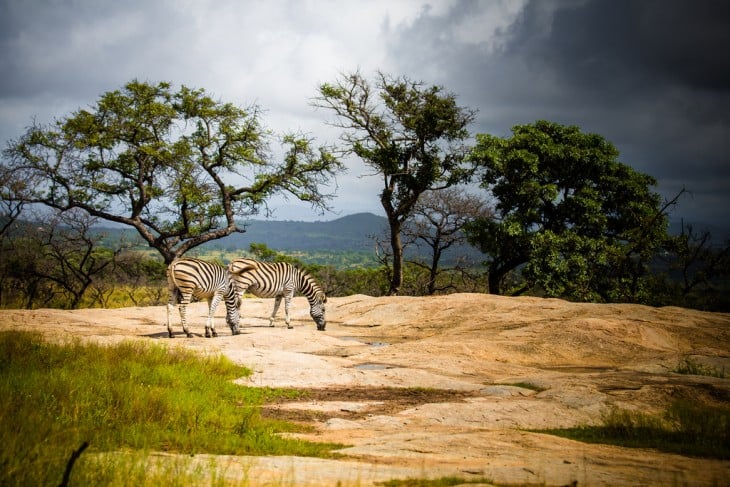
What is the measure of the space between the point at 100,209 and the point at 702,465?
29876 millimetres

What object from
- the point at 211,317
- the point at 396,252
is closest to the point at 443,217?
the point at 396,252

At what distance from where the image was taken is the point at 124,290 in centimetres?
4166

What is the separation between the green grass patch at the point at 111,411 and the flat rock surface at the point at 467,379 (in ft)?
2.65

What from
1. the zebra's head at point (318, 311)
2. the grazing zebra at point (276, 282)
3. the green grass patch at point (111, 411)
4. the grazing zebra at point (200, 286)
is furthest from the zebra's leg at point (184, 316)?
the green grass patch at point (111, 411)

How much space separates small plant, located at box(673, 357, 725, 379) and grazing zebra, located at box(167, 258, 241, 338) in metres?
13.9

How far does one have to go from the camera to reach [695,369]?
1371 cm

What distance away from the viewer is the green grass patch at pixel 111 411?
526 cm

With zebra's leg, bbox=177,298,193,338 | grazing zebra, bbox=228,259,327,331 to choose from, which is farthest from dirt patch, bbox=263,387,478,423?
grazing zebra, bbox=228,259,327,331

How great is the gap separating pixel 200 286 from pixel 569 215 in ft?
66.0

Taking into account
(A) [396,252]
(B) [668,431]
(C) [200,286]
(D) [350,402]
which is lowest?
(D) [350,402]

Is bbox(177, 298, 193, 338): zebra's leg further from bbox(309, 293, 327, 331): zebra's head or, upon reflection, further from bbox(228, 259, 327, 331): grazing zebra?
bbox(309, 293, 327, 331): zebra's head

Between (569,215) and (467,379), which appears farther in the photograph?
(569,215)

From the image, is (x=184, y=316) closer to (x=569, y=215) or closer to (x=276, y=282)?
(x=276, y=282)

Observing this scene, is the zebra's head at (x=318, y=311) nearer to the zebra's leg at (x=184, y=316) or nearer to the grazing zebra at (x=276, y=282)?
the grazing zebra at (x=276, y=282)
